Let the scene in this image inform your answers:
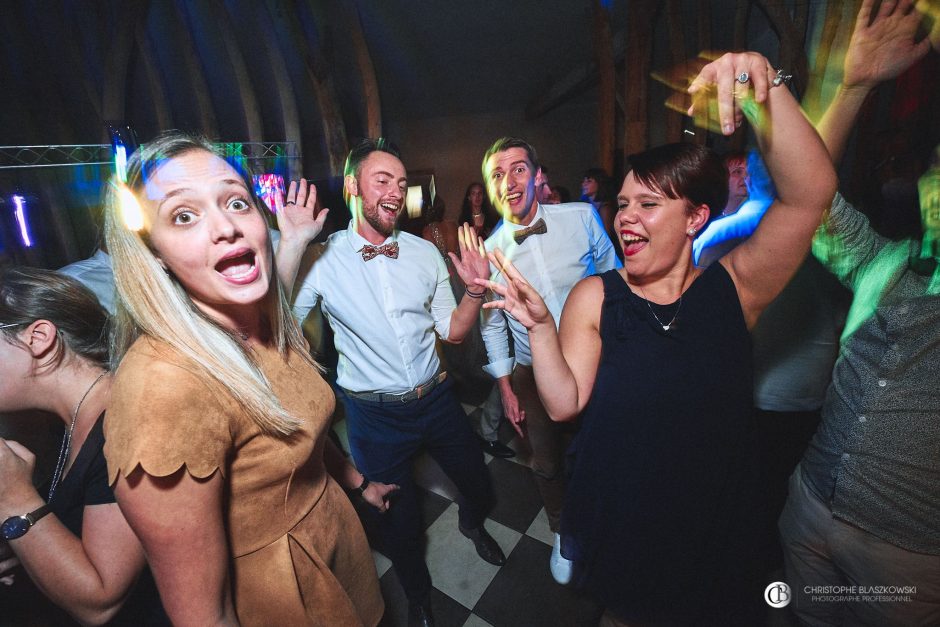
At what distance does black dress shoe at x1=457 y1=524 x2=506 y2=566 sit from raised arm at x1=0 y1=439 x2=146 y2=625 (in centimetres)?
166

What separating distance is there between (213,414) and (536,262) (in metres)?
1.82

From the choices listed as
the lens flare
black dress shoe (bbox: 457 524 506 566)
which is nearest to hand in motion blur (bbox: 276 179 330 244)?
the lens flare

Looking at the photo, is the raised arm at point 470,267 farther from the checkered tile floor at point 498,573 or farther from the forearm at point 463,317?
the checkered tile floor at point 498,573

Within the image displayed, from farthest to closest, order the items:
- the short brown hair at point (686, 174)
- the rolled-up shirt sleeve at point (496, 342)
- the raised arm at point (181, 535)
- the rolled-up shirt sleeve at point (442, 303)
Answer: the rolled-up shirt sleeve at point (496, 342) → the rolled-up shirt sleeve at point (442, 303) → the short brown hair at point (686, 174) → the raised arm at point (181, 535)

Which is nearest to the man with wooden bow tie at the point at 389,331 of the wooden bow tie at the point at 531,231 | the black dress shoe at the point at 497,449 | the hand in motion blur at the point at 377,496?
the hand in motion blur at the point at 377,496

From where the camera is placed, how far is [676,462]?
46.7 inches

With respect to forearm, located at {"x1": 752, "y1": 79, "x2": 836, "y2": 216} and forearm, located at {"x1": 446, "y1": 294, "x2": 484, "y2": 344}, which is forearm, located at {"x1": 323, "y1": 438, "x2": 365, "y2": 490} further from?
forearm, located at {"x1": 752, "y1": 79, "x2": 836, "y2": 216}

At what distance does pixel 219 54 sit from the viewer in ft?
14.9

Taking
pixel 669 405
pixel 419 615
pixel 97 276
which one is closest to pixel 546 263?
pixel 669 405

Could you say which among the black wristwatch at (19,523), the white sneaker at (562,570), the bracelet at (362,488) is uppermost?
the black wristwatch at (19,523)

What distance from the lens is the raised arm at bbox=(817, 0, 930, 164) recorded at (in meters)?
1.03

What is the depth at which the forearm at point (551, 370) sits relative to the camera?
121cm

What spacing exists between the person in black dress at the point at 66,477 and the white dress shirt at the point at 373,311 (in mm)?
814

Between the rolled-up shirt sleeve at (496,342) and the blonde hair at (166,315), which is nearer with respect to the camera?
the blonde hair at (166,315)
